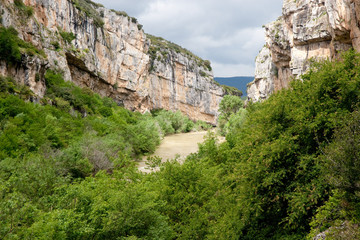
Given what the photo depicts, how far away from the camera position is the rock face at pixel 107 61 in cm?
2362

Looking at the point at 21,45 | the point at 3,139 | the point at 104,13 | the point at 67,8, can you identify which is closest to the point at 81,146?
the point at 3,139

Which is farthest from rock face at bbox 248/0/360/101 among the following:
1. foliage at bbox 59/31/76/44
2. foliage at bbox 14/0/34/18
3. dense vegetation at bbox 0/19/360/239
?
foliage at bbox 59/31/76/44

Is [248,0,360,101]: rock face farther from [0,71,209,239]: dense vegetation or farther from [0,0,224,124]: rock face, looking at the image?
[0,0,224,124]: rock face

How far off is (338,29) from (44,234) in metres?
27.2

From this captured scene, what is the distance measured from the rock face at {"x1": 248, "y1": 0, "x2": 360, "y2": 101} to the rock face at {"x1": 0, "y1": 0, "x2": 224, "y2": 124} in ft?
79.4

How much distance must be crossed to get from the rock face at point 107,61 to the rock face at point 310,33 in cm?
2419

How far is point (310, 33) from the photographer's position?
28.5 m

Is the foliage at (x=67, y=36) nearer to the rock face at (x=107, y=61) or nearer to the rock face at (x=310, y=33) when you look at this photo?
the rock face at (x=107, y=61)

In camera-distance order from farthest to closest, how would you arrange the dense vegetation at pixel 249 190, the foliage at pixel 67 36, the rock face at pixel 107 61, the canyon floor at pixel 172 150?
the foliage at pixel 67 36 < the canyon floor at pixel 172 150 < the rock face at pixel 107 61 < the dense vegetation at pixel 249 190

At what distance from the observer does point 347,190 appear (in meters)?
5.66

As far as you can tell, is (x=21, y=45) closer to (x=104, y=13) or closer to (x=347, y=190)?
(x=347, y=190)

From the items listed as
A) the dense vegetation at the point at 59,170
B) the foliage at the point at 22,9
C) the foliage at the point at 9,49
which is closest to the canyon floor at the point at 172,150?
the dense vegetation at the point at 59,170

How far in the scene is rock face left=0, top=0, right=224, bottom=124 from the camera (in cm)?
2362

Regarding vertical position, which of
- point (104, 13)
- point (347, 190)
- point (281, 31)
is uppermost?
point (104, 13)
